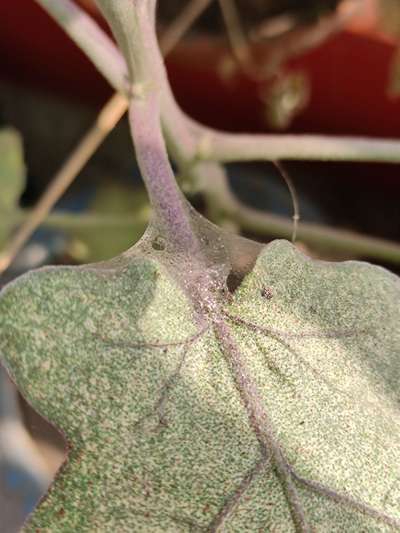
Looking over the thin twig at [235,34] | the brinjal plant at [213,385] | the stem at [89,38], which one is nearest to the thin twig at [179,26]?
the thin twig at [235,34]

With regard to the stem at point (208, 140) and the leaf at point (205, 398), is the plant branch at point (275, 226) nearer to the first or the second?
the stem at point (208, 140)

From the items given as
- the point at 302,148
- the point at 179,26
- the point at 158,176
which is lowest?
the point at 158,176

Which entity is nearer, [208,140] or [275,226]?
[208,140]

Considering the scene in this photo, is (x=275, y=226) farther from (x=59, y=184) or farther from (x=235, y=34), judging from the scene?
(x=235, y=34)

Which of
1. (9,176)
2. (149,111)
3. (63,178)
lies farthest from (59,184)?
(149,111)

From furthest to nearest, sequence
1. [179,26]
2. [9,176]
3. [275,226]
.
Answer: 1. [179,26]
2. [9,176]
3. [275,226]

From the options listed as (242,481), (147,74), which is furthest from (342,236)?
(242,481)

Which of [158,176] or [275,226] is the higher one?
[275,226]

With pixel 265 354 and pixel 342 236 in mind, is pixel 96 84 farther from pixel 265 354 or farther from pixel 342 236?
pixel 265 354
